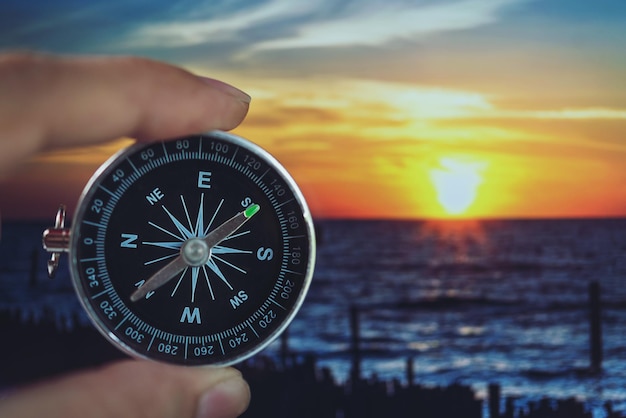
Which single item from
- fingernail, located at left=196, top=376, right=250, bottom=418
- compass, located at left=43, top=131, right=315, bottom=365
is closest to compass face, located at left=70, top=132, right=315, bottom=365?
compass, located at left=43, top=131, right=315, bottom=365

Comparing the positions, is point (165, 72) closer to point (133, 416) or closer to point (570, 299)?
point (133, 416)

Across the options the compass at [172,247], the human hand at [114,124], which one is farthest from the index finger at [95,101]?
the compass at [172,247]

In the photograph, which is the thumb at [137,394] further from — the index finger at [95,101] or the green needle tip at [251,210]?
the index finger at [95,101]

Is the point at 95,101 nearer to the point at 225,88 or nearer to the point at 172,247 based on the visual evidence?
the point at 225,88

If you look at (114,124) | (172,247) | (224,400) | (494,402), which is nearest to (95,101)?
(114,124)

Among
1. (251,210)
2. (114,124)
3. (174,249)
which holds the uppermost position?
(114,124)
